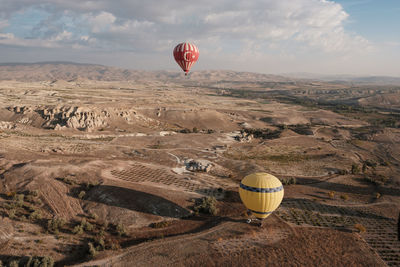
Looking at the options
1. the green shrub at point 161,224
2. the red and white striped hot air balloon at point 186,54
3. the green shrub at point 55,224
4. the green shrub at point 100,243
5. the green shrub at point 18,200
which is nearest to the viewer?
the green shrub at point 100,243

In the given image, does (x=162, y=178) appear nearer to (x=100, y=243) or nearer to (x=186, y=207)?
(x=186, y=207)

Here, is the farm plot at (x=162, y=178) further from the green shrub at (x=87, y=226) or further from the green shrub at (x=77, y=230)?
the green shrub at (x=77, y=230)

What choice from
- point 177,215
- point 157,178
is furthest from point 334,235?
point 157,178

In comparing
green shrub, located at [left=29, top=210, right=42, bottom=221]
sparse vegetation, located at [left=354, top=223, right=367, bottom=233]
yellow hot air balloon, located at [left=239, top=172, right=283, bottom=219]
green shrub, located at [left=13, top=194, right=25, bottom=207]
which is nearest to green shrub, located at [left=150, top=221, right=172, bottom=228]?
yellow hot air balloon, located at [left=239, top=172, right=283, bottom=219]

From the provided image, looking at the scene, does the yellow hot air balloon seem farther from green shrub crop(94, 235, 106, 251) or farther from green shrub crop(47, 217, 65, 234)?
green shrub crop(47, 217, 65, 234)

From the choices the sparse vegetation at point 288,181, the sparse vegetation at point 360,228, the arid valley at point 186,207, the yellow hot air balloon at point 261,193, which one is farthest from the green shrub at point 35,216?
the sparse vegetation at point 360,228
